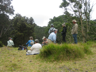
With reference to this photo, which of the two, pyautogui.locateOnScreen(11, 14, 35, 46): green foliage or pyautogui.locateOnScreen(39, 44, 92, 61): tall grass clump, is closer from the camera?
pyautogui.locateOnScreen(39, 44, 92, 61): tall grass clump

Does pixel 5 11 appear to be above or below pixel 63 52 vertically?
above

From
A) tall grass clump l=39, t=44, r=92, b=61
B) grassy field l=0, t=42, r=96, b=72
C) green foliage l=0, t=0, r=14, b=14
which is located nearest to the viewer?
grassy field l=0, t=42, r=96, b=72

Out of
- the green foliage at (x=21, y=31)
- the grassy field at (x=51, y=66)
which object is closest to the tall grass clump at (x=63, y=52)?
the grassy field at (x=51, y=66)

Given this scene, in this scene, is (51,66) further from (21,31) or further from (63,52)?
(21,31)

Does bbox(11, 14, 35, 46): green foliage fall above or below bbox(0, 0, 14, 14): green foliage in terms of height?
below

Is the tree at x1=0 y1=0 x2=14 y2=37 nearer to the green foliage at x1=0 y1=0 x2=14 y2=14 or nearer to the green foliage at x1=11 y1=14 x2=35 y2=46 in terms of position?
the green foliage at x1=0 y1=0 x2=14 y2=14

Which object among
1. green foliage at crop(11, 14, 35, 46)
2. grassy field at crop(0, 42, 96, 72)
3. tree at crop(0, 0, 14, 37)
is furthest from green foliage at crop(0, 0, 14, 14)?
grassy field at crop(0, 42, 96, 72)

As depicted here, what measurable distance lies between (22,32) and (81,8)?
16309 mm

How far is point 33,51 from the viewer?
5535 mm

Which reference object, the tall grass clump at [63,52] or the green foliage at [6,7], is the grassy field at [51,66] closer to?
the tall grass clump at [63,52]

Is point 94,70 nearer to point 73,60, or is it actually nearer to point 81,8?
point 73,60

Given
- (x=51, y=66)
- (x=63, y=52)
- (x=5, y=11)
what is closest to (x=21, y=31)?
(x=5, y=11)

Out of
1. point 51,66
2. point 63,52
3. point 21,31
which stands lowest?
point 51,66

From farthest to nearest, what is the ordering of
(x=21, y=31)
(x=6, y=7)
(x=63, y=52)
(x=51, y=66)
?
(x=21, y=31)
(x=6, y=7)
(x=63, y=52)
(x=51, y=66)
